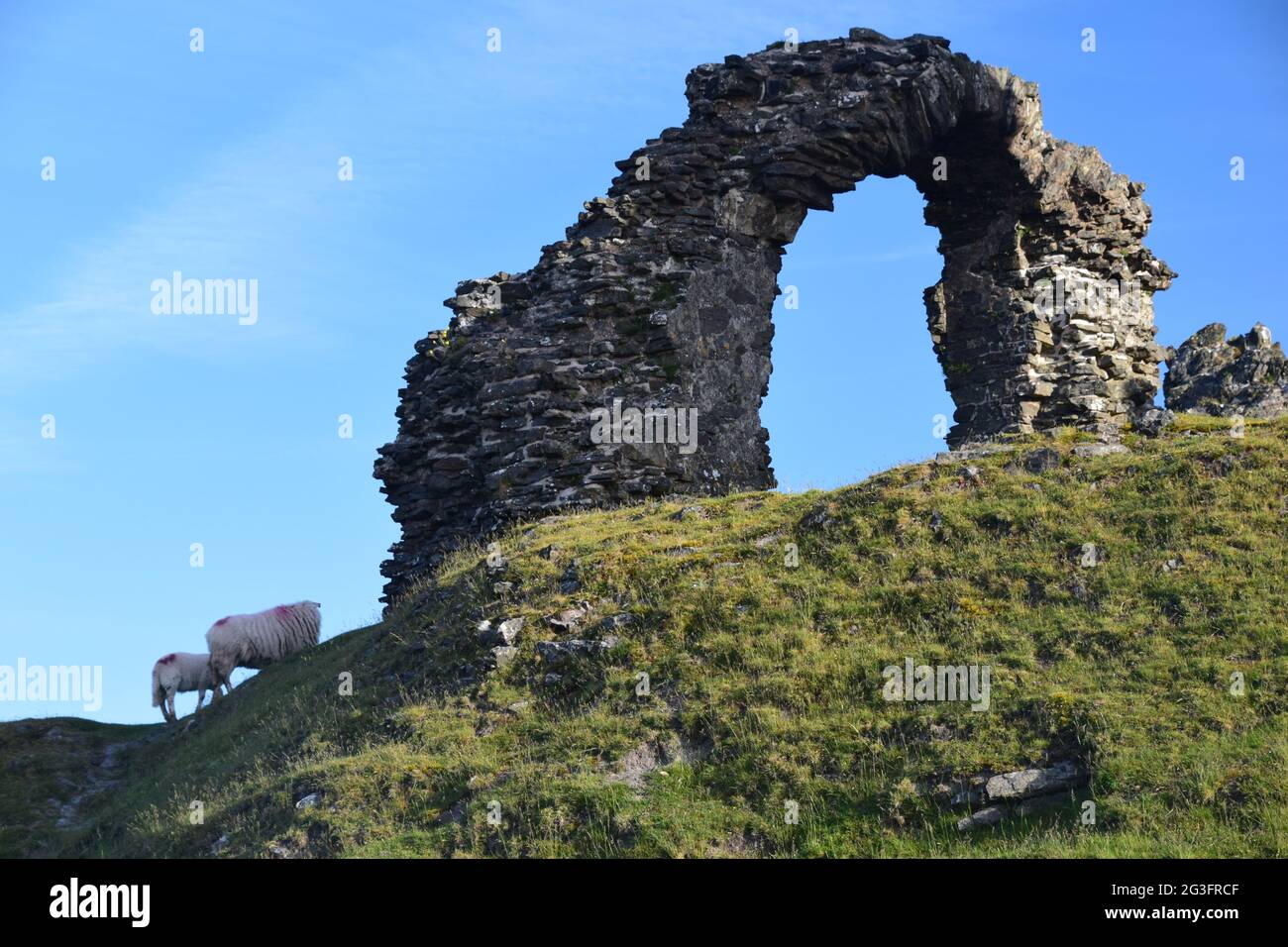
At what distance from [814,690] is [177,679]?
1444 centimetres

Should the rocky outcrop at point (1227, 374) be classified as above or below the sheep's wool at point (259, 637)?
above

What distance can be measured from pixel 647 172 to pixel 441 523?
7321mm

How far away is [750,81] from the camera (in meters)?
26.9

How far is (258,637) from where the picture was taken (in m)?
26.5

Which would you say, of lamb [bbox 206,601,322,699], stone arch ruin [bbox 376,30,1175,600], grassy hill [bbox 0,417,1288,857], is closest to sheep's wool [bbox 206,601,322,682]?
lamb [bbox 206,601,322,699]

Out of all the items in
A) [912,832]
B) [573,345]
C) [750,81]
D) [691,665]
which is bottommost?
[912,832]

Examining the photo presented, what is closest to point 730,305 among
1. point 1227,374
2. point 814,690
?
point 814,690

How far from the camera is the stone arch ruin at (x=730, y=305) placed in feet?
81.3

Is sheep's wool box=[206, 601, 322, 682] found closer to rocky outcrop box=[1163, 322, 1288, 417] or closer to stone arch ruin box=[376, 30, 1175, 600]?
stone arch ruin box=[376, 30, 1175, 600]

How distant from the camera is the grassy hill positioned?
13977mm

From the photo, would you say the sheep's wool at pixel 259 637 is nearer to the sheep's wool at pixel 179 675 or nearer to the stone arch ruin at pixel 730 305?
the sheep's wool at pixel 179 675

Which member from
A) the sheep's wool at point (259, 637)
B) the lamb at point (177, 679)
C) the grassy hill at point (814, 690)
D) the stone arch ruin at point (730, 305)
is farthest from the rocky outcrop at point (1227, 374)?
the lamb at point (177, 679)

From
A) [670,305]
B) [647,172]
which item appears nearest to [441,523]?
[670,305]

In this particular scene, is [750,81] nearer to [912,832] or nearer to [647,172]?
[647,172]
